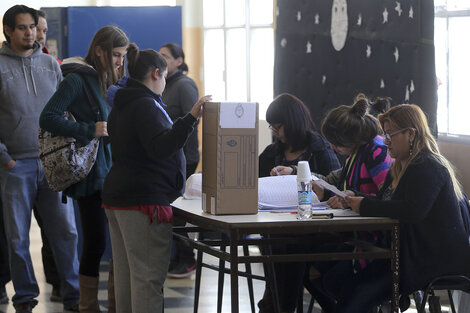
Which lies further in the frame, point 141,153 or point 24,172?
point 24,172

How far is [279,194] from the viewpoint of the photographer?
3.03 metres

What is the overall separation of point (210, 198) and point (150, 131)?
A: 1.07ft

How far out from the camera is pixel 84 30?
5.54 metres

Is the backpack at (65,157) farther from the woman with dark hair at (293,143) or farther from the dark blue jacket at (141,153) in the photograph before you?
the woman with dark hair at (293,143)

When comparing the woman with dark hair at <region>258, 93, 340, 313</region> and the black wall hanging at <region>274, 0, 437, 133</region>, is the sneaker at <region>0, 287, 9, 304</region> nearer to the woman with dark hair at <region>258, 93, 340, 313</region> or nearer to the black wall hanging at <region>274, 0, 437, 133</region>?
the woman with dark hair at <region>258, 93, 340, 313</region>

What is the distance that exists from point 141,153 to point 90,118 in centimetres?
84

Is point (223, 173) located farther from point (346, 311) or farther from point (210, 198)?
point (346, 311)

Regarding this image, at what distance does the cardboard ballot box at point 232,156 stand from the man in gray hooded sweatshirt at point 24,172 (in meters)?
1.47

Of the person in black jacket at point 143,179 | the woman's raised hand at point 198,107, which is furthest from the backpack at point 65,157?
the woman's raised hand at point 198,107

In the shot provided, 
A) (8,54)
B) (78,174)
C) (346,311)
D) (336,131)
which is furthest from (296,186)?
(8,54)

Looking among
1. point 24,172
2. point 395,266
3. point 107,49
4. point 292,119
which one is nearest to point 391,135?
point 395,266

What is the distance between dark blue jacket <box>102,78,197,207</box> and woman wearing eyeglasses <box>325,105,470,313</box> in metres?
0.68

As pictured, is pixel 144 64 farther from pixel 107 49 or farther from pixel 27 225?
pixel 27 225

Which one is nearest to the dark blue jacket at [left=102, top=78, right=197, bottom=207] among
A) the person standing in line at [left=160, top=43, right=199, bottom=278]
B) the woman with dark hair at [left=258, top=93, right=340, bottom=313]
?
the woman with dark hair at [left=258, top=93, right=340, bottom=313]
